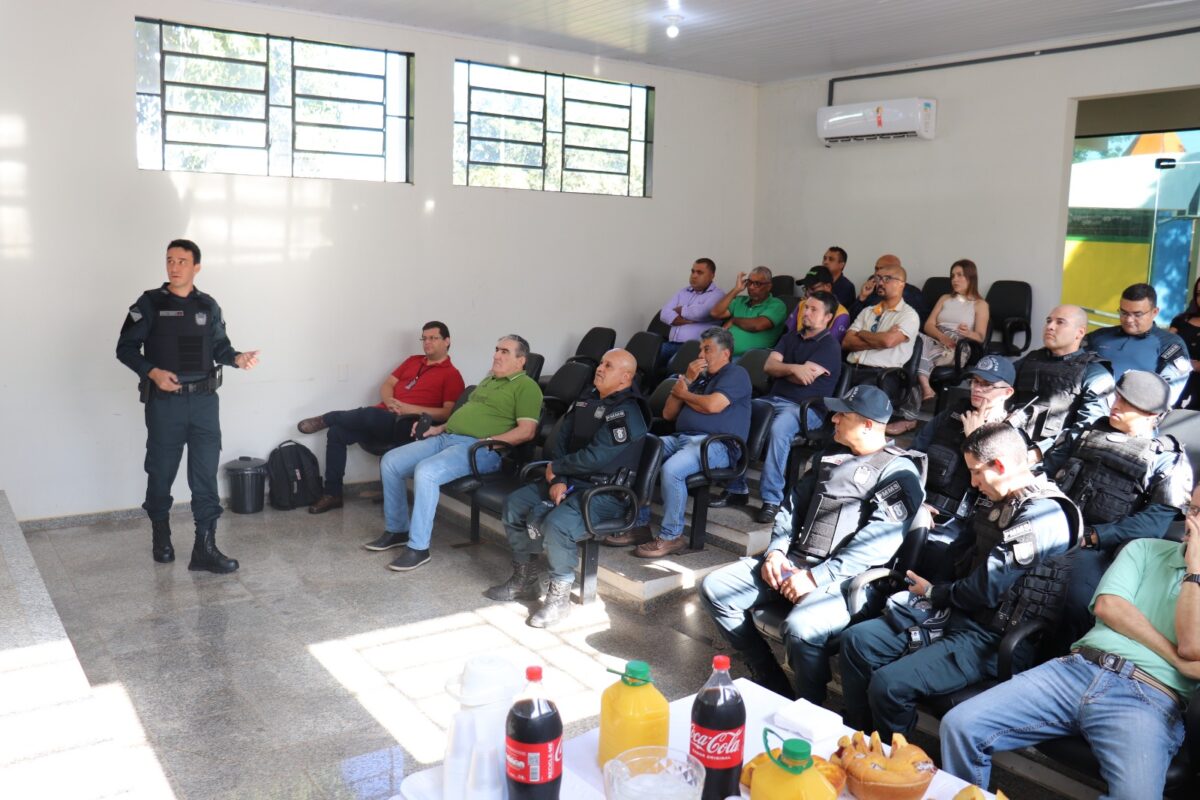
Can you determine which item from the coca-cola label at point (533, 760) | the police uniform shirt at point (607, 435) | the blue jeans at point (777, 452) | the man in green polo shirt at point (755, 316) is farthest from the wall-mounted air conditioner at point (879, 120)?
the coca-cola label at point (533, 760)

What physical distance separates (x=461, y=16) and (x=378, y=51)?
70 centimetres

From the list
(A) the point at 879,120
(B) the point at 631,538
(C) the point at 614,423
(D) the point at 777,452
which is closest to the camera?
(C) the point at 614,423

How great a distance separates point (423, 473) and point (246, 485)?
5.28 ft

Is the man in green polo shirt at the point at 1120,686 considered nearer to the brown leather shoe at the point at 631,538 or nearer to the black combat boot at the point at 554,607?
the black combat boot at the point at 554,607

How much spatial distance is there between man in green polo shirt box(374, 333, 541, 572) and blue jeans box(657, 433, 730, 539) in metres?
0.91

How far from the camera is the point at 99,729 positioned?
302cm

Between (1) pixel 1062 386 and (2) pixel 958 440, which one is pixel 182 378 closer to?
(2) pixel 958 440

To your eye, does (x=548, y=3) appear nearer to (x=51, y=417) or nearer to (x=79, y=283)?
(x=79, y=283)

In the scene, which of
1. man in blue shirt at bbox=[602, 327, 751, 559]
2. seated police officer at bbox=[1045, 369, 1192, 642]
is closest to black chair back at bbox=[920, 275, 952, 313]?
man in blue shirt at bbox=[602, 327, 751, 559]

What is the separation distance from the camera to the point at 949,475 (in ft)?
14.6

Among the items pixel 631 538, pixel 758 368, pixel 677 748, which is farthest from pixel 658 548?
pixel 677 748

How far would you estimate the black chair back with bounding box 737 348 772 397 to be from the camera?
6426 mm

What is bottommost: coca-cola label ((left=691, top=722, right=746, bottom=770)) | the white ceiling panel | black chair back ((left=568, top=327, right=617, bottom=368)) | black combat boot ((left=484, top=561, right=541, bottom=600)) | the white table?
black combat boot ((left=484, top=561, right=541, bottom=600))

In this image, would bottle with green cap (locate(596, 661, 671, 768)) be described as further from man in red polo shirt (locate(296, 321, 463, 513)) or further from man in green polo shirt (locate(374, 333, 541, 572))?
man in red polo shirt (locate(296, 321, 463, 513))
